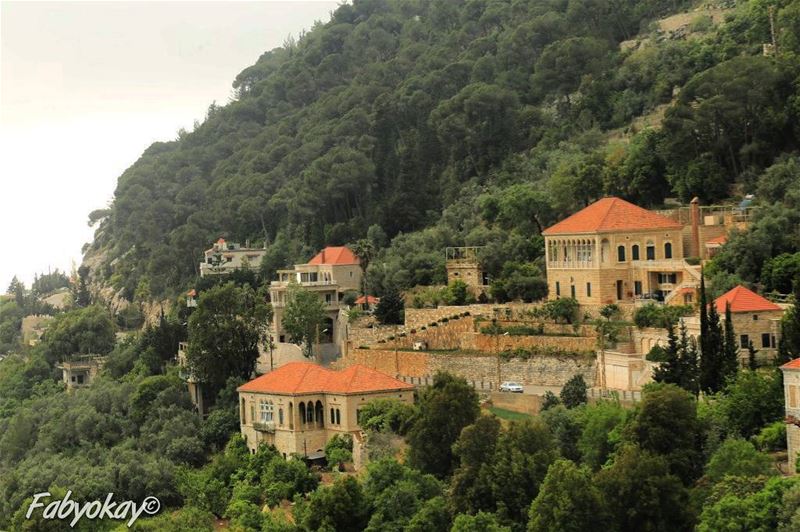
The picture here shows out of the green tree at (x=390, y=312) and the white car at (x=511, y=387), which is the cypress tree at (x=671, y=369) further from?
the green tree at (x=390, y=312)

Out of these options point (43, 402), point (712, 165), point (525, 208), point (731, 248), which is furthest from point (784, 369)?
point (43, 402)

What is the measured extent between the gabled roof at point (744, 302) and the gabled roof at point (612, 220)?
413 inches

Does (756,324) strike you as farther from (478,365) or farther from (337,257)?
(337,257)

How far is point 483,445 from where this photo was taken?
48.4 m

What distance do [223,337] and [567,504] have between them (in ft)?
96.7

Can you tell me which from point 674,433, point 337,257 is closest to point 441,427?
point 674,433

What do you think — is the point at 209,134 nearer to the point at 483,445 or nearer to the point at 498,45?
the point at 498,45

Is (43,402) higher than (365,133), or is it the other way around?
(365,133)

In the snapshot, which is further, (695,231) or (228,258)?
(228,258)

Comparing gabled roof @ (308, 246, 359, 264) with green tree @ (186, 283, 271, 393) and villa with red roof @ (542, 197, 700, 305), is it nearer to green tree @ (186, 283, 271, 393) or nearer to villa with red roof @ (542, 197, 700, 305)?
green tree @ (186, 283, 271, 393)

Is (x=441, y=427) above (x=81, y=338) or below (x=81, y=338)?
below

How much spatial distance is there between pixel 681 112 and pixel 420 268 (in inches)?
523

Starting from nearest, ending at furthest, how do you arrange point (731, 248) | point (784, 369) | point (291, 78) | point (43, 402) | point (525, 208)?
point (784, 369) < point (731, 248) < point (525, 208) < point (43, 402) < point (291, 78)

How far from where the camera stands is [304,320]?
68.5 metres
